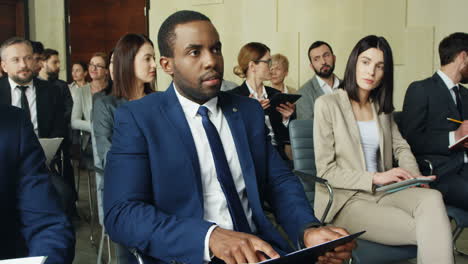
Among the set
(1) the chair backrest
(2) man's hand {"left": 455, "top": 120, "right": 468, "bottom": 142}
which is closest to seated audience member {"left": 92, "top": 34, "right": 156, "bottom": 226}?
(1) the chair backrest

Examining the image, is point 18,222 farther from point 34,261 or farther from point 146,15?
point 146,15

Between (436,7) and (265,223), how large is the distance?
483cm

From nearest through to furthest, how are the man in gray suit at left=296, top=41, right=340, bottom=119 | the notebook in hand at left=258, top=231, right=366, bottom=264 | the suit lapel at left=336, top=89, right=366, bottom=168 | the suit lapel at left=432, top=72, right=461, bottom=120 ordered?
the notebook in hand at left=258, top=231, right=366, bottom=264 → the suit lapel at left=336, top=89, right=366, bottom=168 → the suit lapel at left=432, top=72, right=461, bottom=120 → the man in gray suit at left=296, top=41, right=340, bottom=119

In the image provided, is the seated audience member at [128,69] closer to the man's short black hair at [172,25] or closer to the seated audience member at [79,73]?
the man's short black hair at [172,25]

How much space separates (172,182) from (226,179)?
191 millimetres

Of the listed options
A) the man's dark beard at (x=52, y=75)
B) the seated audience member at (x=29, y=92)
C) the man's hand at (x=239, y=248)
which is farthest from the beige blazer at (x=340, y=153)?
the man's dark beard at (x=52, y=75)

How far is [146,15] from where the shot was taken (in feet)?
26.4

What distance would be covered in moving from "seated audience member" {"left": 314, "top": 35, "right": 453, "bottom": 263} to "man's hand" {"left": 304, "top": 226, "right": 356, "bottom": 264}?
95 cm

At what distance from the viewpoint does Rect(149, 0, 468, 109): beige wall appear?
5754 millimetres

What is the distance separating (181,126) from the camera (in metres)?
1.76

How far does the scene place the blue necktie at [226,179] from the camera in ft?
5.69

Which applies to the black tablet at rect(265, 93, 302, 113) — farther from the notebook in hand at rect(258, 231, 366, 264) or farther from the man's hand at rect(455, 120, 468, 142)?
the notebook in hand at rect(258, 231, 366, 264)

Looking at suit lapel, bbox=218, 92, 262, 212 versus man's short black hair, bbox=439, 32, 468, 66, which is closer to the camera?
suit lapel, bbox=218, 92, 262, 212

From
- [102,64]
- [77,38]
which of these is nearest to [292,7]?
[102,64]
